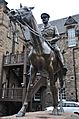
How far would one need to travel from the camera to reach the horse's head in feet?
16.9

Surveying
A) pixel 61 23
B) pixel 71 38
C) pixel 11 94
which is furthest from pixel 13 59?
pixel 61 23

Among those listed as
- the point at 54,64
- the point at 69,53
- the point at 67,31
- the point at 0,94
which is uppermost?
the point at 67,31

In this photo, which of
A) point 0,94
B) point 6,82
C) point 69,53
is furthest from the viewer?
point 69,53

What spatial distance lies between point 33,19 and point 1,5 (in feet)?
60.7

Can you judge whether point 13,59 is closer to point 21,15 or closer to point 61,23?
point 61,23

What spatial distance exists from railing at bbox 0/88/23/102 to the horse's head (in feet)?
42.5

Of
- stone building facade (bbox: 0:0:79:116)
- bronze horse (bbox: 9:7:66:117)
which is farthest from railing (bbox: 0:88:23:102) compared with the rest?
bronze horse (bbox: 9:7:66:117)

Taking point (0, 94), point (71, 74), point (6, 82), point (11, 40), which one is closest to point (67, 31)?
point (71, 74)

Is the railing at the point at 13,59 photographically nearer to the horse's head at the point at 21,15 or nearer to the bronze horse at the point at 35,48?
the bronze horse at the point at 35,48

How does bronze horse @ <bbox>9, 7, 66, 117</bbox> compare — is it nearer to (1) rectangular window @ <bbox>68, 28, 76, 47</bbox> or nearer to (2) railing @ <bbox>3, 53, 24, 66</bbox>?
(2) railing @ <bbox>3, 53, 24, 66</bbox>

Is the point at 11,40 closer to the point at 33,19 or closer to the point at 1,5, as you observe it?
the point at 1,5

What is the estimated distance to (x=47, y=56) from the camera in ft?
18.4

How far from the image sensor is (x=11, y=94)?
59.2 ft

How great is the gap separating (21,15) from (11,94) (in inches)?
539
